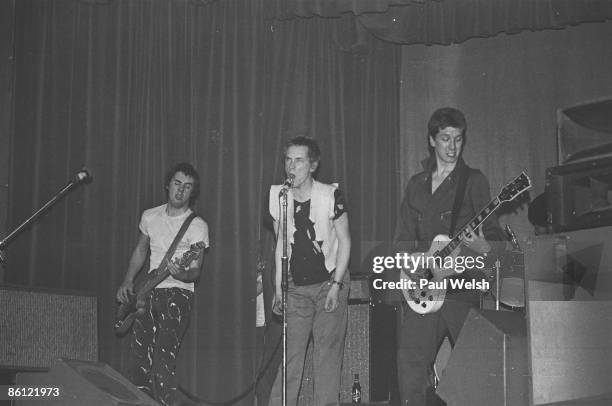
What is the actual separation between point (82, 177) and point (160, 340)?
97cm

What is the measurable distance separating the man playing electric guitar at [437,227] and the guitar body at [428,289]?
0.03m

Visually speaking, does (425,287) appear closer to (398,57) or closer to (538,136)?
(538,136)

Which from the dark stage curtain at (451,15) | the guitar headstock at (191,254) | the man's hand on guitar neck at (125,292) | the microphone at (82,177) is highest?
the dark stage curtain at (451,15)

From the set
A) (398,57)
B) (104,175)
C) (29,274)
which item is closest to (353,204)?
(398,57)

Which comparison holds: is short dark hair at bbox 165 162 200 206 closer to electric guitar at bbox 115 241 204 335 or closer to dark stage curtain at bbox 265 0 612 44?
electric guitar at bbox 115 241 204 335

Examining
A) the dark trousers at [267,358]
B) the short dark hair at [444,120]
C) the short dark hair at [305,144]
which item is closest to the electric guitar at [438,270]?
the short dark hair at [444,120]

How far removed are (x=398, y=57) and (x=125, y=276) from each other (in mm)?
1931

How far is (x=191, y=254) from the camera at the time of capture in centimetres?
429

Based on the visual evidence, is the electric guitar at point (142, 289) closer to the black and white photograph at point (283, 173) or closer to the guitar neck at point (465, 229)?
the black and white photograph at point (283, 173)

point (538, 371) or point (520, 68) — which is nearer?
point (538, 371)

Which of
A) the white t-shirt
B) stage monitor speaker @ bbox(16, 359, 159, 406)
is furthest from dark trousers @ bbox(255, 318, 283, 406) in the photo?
stage monitor speaker @ bbox(16, 359, 159, 406)

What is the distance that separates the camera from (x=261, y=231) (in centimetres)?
432

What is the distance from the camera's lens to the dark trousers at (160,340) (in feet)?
13.9

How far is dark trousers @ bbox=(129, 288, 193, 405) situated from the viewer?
13.9 feet
